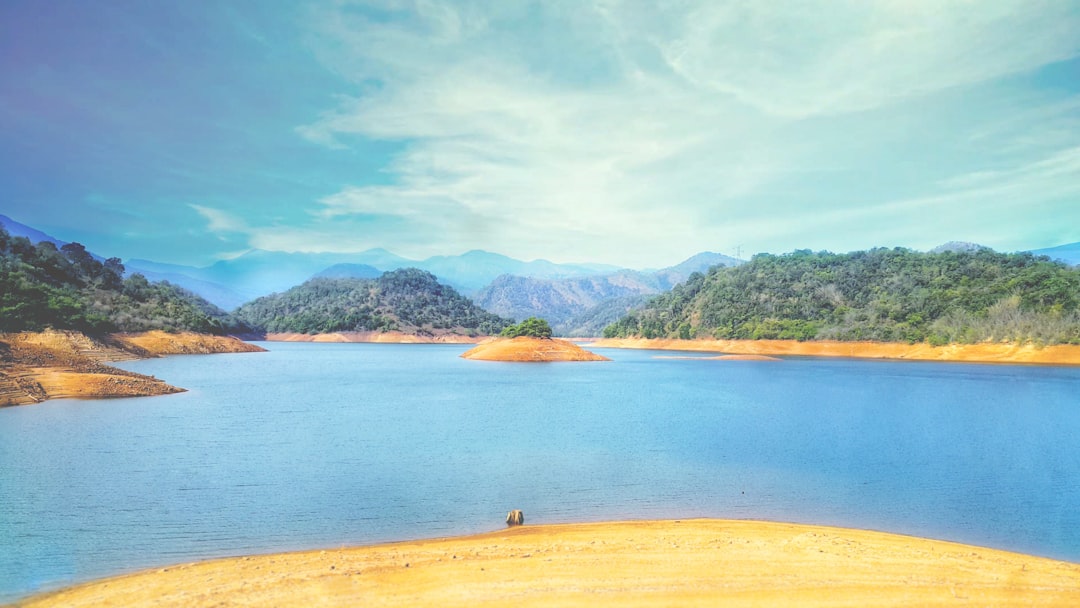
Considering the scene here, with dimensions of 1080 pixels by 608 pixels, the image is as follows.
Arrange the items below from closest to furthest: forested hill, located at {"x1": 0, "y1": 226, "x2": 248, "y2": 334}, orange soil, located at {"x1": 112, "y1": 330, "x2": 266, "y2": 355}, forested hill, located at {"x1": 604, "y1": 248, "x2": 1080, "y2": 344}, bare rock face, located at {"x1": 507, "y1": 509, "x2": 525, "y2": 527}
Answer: bare rock face, located at {"x1": 507, "y1": 509, "x2": 525, "y2": 527} → forested hill, located at {"x1": 0, "y1": 226, "x2": 248, "y2": 334} → orange soil, located at {"x1": 112, "y1": 330, "x2": 266, "y2": 355} → forested hill, located at {"x1": 604, "y1": 248, "x2": 1080, "y2": 344}

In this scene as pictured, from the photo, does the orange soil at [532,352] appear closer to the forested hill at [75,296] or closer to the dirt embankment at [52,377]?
the forested hill at [75,296]

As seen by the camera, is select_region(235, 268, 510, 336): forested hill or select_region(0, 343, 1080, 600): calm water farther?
select_region(235, 268, 510, 336): forested hill

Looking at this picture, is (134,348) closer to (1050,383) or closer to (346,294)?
(1050,383)

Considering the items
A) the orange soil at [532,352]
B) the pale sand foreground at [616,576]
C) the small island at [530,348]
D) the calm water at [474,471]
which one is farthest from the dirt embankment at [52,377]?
the small island at [530,348]

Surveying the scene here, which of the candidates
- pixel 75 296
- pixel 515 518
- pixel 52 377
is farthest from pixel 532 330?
pixel 515 518

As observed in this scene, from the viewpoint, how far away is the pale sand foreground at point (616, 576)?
8.32 meters

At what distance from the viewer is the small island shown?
87812 millimetres

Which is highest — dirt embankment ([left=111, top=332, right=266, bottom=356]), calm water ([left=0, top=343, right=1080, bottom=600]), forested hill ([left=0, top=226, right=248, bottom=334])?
forested hill ([left=0, top=226, right=248, bottom=334])

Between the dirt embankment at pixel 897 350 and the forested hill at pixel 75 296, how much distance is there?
97593 mm

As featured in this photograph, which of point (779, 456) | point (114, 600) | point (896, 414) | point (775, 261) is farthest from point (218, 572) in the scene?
point (775, 261)

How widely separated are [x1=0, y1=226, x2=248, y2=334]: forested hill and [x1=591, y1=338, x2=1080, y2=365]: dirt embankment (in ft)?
320

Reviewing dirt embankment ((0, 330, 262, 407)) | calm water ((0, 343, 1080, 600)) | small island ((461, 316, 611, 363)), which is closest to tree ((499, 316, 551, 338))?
small island ((461, 316, 611, 363))

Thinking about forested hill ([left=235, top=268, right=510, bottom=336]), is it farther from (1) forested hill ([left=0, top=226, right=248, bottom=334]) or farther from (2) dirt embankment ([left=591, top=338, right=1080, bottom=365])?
(2) dirt embankment ([left=591, top=338, right=1080, bottom=365])

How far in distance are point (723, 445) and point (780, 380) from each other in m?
36.0
